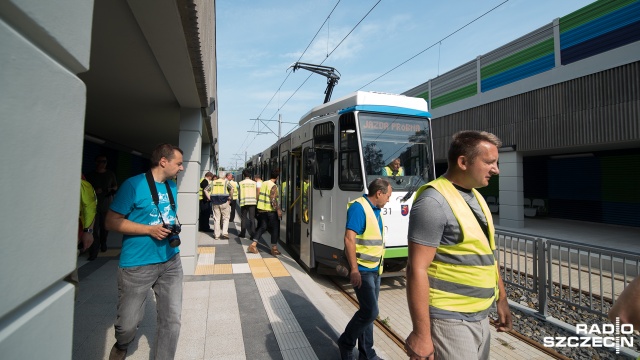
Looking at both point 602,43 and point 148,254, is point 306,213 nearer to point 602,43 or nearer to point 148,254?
point 148,254

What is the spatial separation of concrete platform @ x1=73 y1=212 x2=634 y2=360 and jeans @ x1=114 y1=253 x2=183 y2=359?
0.68m

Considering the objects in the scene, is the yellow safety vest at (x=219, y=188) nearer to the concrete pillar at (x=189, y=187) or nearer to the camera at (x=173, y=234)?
the concrete pillar at (x=189, y=187)

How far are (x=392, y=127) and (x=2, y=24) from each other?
540 cm

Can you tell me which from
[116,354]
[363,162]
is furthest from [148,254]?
[363,162]

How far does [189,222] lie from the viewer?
231 inches

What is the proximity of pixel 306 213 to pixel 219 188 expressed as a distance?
374cm

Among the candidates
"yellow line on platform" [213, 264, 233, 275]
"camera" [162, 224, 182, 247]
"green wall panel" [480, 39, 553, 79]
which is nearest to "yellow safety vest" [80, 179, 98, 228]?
"camera" [162, 224, 182, 247]

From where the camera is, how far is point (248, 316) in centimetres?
427

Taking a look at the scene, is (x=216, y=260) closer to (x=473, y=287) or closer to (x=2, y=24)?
(x=473, y=287)

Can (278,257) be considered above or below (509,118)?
below

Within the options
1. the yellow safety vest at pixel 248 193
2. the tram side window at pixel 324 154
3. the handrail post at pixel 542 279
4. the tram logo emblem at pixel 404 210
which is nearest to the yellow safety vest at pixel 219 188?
the yellow safety vest at pixel 248 193

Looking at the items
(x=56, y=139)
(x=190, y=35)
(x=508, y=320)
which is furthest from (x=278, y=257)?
(x=56, y=139)

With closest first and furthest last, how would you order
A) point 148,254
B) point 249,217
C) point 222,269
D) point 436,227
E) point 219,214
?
point 436,227, point 148,254, point 222,269, point 249,217, point 219,214

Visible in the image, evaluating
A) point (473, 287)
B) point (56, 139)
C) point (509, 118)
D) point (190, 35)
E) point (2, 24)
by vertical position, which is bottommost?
point (473, 287)
